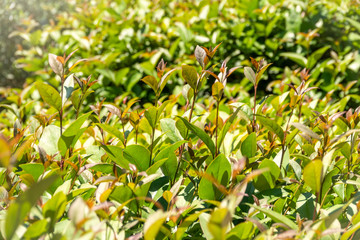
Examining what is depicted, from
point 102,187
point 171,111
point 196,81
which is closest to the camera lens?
point 102,187

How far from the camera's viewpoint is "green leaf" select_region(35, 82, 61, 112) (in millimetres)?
1493

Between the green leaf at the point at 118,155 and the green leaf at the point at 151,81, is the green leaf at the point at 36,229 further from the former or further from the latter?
the green leaf at the point at 151,81

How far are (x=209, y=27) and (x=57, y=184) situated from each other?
3.06m

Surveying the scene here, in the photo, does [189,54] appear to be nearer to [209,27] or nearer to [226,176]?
[209,27]

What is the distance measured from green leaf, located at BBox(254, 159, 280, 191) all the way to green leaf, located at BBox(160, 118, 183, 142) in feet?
1.31

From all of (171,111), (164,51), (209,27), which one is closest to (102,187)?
(171,111)

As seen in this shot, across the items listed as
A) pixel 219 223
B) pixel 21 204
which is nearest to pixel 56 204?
pixel 21 204

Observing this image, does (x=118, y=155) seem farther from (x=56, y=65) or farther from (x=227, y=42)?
(x=227, y=42)

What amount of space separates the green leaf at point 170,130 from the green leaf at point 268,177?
0.40m

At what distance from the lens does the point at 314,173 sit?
1.10 meters

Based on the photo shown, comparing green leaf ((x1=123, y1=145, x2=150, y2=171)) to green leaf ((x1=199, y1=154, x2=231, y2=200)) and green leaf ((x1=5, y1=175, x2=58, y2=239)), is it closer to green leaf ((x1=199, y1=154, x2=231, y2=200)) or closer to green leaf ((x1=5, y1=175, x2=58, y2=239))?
green leaf ((x1=199, y1=154, x2=231, y2=200))

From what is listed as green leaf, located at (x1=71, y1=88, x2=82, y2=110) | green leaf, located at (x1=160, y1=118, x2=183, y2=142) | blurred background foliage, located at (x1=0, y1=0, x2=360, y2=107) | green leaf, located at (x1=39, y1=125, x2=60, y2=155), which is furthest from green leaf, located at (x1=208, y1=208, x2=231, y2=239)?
blurred background foliage, located at (x1=0, y1=0, x2=360, y2=107)

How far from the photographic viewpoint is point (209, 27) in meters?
4.16

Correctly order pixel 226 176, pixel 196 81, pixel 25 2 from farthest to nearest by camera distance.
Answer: pixel 25 2, pixel 196 81, pixel 226 176
